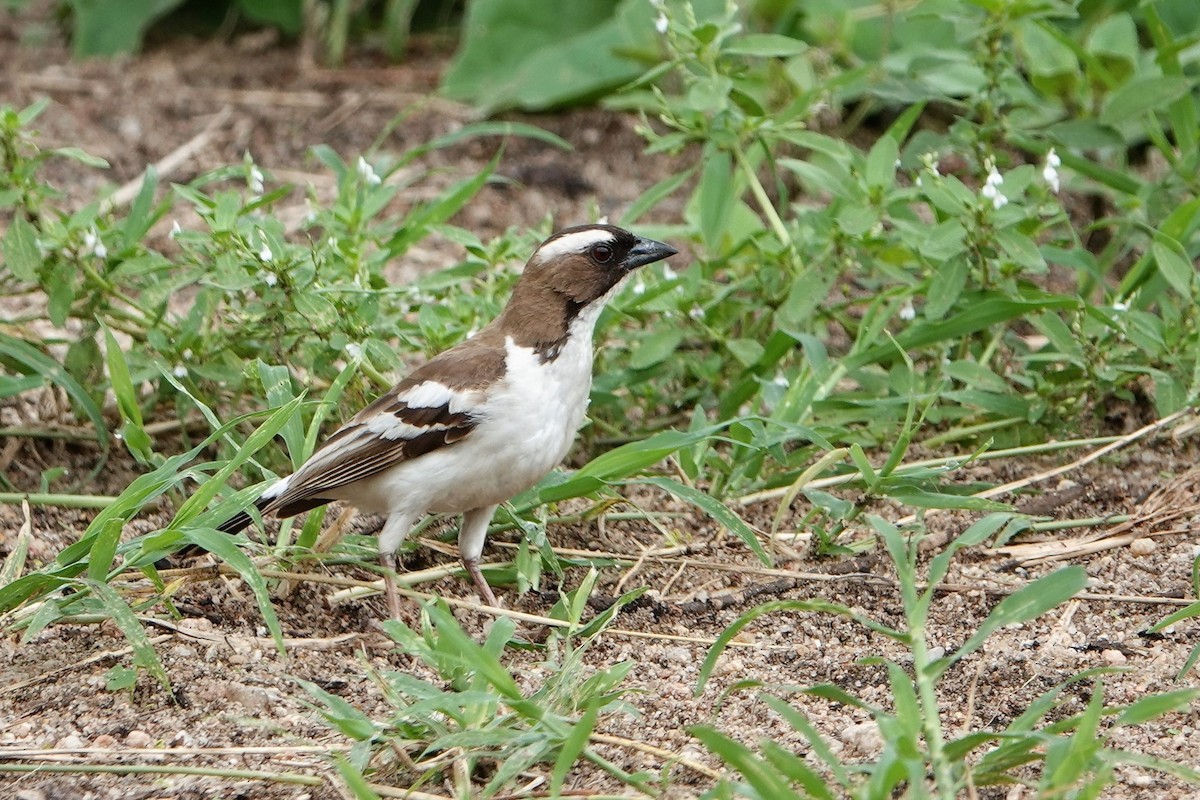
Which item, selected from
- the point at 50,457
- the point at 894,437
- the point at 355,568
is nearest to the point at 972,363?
the point at 894,437

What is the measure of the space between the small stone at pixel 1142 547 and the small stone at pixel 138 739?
111 inches

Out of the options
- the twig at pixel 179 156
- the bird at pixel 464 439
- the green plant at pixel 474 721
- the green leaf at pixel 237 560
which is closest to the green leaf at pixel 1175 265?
the bird at pixel 464 439

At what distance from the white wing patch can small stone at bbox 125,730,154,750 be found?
1.98m

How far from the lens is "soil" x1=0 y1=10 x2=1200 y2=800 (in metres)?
3.56

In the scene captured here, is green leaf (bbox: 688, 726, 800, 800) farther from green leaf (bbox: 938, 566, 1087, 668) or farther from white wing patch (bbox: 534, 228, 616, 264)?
white wing patch (bbox: 534, 228, 616, 264)

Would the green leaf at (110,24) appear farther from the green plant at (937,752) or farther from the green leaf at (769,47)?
the green plant at (937,752)

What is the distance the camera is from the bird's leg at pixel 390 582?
176 inches

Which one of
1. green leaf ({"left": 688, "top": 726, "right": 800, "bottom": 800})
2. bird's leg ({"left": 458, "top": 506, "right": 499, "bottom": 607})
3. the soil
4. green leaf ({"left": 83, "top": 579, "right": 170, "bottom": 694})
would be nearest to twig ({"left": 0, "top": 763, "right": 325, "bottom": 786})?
the soil

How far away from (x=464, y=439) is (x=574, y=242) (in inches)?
30.9

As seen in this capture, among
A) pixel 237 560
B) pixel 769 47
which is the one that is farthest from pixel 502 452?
pixel 769 47

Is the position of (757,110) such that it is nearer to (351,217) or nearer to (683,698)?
(351,217)

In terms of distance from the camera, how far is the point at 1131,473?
17.3 feet

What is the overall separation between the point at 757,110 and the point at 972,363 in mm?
1178

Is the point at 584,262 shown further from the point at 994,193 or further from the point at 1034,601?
the point at 1034,601
